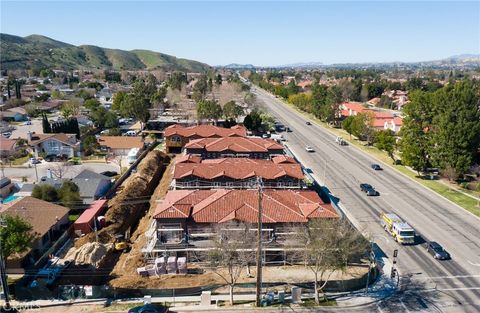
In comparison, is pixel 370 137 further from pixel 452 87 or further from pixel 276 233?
pixel 276 233

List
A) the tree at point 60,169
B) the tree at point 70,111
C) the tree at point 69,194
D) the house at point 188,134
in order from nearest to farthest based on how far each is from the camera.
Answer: the tree at point 69,194 → the tree at point 60,169 → the house at point 188,134 → the tree at point 70,111

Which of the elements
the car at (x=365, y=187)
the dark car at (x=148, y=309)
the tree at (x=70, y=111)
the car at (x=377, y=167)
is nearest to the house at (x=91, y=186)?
the dark car at (x=148, y=309)

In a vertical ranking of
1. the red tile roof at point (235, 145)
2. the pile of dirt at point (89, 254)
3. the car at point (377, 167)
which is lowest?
the pile of dirt at point (89, 254)

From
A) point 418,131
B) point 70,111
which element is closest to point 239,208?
point 418,131

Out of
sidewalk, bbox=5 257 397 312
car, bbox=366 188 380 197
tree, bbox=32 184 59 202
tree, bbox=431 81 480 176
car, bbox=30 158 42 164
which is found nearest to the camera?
sidewalk, bbox=5 257 397 312

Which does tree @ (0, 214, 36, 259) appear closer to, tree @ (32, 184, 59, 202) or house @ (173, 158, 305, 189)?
tree @ (32, 184, 59, 202)

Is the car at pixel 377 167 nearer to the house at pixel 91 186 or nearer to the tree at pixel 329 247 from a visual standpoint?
the tree at pixel 329 247

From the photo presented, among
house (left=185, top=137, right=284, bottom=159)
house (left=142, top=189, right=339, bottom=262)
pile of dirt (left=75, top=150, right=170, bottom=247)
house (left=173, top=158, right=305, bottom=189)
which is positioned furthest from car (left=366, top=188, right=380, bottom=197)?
pile of dirt (left=75, top=150, right=170, bottom=247)
